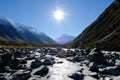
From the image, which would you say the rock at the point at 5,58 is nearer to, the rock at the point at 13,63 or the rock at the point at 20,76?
the rock at the point at 13,63

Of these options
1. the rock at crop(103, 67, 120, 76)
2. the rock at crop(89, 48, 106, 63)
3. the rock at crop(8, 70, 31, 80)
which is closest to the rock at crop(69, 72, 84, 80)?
the rock at crop(103, 67, 120, 76)

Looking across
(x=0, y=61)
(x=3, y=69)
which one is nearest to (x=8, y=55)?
(x=0, y=61)

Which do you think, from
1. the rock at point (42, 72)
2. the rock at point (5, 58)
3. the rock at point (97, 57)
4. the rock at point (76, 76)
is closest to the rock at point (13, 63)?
the rock at point (5, 58)

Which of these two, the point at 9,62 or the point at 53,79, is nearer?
the point at 53,79

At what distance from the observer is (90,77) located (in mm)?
31234

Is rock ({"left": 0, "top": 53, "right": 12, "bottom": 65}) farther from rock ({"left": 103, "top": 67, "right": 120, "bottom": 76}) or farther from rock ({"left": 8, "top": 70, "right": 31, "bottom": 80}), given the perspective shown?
rock ({"left": 103, "top": 67, "right": 120, "bottom": 76})

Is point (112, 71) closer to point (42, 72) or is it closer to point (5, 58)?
point (42, 72)

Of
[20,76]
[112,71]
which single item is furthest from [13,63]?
[112,71]

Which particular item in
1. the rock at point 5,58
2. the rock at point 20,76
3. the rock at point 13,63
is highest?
the rock at point 5,58

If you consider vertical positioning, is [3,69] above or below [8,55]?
below

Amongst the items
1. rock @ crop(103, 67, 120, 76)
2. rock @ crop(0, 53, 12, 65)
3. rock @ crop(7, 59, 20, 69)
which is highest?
rock @ crop(0, 53, 12, 65)

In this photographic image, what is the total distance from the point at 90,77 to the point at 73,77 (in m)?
2.55

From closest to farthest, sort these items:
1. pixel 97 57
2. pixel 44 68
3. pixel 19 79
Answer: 1. pixel 19 79
2. pixel 44 68
3. pixel 97 57

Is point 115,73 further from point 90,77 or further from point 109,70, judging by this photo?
point 90,77
